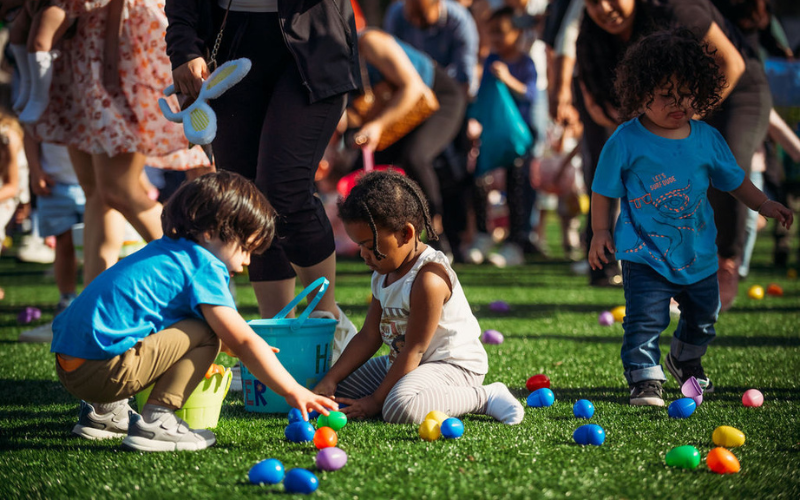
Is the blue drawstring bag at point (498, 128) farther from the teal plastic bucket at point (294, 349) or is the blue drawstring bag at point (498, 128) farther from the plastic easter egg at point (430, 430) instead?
the plastic easter egg at point (430, 430)

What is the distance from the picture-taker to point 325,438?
2.33 m

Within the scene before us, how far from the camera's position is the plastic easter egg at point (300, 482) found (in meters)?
1.96

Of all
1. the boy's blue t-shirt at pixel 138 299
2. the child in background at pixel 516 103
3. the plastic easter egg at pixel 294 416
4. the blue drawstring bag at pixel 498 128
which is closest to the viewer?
the boy's blue t-shirt at pixel 138 299

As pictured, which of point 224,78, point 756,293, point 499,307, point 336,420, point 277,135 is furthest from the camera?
point 756,293

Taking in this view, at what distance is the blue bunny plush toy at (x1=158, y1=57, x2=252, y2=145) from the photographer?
2885 millimetres

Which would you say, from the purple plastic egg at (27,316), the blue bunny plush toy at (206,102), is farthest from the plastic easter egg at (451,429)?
the purple plastic egg at (27,316)

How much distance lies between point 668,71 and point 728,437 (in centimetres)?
134

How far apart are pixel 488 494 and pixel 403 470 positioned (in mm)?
274

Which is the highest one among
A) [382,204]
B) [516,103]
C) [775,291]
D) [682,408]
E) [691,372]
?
[382,204]

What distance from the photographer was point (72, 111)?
3975mm

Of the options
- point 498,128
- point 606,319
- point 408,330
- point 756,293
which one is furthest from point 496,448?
point 498,128

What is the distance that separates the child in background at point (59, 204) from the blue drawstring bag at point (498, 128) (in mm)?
3819

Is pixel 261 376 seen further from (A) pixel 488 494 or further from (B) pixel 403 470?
(A) pixel 488 494

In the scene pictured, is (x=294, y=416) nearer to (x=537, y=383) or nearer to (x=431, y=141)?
(x=537, y=383)
